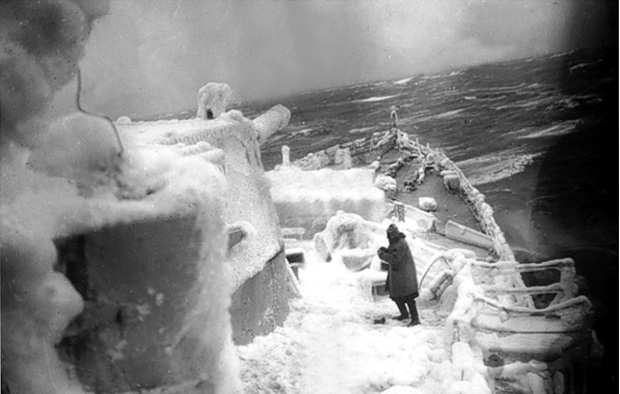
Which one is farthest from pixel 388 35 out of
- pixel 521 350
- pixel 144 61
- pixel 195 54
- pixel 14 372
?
pixel 14 372

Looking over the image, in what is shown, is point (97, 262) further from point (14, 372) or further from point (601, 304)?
point (601, 304)

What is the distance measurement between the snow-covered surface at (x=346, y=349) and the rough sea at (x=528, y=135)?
1.63 feet

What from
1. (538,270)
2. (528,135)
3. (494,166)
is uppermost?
(528,135)

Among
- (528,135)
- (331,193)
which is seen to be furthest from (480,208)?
(331,193)

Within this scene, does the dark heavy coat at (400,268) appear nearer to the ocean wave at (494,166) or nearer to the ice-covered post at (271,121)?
the ocean wave at (494,166)

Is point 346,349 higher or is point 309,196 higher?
point 309,196

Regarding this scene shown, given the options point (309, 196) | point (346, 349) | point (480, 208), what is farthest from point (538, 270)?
point (309, 196)

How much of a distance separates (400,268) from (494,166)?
1.80 feet

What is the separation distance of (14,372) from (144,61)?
1.21 metres

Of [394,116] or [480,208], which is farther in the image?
[480,208]

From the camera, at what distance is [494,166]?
2.49m

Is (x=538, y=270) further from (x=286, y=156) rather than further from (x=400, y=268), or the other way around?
(x=286, y=156)

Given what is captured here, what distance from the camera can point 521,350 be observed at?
250 centimetres

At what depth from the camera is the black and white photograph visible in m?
2.22
